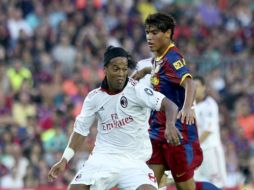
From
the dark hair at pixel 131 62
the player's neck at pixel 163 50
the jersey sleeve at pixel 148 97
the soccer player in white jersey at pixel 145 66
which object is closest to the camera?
the jersey sleeve at pixel 148 97

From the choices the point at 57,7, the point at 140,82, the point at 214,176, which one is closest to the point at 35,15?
the point at 57,7

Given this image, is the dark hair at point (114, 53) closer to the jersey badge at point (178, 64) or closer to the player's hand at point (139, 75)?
the jersey badge at point (178, 64)

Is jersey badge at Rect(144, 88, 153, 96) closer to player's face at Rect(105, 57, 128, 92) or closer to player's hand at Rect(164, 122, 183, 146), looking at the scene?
player's face at Rect(105, 57, 128, 92)

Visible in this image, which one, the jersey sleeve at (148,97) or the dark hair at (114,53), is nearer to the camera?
the jersey sleeve at (148,97)

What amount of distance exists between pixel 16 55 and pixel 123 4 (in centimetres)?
428

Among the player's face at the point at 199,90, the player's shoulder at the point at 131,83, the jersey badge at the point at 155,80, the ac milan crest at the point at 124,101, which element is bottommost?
the player's face at the point at 199,90

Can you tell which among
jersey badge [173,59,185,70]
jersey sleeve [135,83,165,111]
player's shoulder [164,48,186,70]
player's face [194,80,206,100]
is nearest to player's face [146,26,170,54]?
player's shoulder [164,48,186,70]

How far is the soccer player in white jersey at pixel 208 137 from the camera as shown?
54.0 feet

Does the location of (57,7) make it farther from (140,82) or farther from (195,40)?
(140,82)

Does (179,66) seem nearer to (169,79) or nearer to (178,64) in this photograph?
(178,64)

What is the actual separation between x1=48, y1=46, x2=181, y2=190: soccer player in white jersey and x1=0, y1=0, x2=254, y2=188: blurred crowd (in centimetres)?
689

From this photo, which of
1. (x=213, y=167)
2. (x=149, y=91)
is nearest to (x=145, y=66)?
(x=149, y=91)

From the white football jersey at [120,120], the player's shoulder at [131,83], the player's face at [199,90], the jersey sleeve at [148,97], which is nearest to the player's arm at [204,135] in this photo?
the player's face at [199,90]

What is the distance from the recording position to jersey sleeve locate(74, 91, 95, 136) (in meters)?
12.0
